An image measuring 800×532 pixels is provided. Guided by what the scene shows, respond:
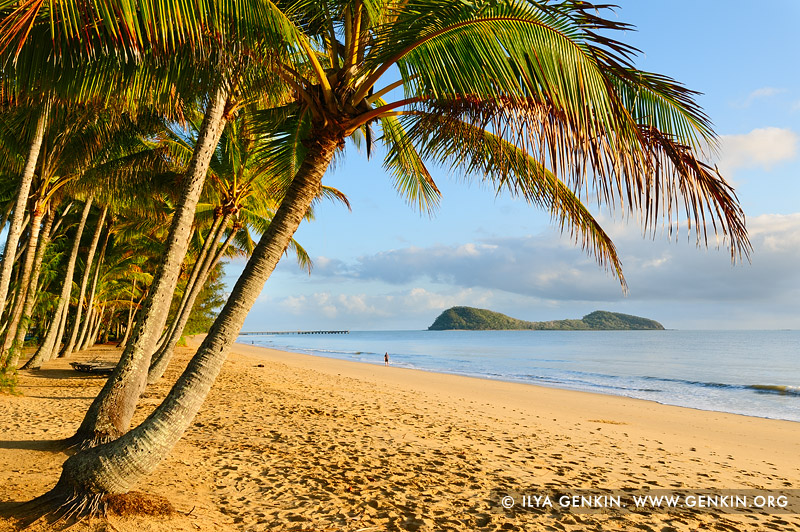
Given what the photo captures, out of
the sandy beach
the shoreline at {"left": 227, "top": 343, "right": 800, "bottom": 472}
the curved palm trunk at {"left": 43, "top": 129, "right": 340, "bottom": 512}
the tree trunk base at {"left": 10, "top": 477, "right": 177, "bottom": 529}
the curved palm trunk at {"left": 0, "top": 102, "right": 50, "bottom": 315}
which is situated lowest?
the shoreline at {"left": 227, "top": 343, "right": 800, "bottom": 472}

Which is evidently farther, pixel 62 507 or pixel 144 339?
pixel 144 339

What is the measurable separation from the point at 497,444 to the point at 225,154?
855cm

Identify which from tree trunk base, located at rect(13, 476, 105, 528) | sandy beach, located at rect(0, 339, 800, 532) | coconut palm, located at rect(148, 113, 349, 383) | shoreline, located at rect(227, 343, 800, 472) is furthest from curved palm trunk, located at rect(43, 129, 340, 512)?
shoreline, located at rect(227, 343, 800, 472)

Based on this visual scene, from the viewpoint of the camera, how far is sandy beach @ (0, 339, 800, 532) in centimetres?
409

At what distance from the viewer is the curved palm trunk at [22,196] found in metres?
7.41

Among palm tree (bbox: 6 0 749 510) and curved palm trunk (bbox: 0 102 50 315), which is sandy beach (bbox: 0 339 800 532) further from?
curved palm trunk (bbox: 0 102 50 315)

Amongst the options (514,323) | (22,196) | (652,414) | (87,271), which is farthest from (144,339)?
(514,323)

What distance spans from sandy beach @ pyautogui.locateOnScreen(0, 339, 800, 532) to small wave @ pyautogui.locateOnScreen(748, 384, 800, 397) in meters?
11.1

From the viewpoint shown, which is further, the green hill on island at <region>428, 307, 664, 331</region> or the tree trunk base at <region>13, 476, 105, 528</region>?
the green hill on island at <region>428, 307, 664, 331</region>

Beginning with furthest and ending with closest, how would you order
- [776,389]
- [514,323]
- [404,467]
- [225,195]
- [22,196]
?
[514,323] → [776,389] → [225,195] → [22,196] → [404,467]

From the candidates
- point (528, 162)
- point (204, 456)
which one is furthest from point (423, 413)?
point (528, 162)

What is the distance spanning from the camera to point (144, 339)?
5523 mm

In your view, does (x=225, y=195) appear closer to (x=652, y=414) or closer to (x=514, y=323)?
(x=652, y=414)

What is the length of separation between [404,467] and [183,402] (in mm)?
2862
